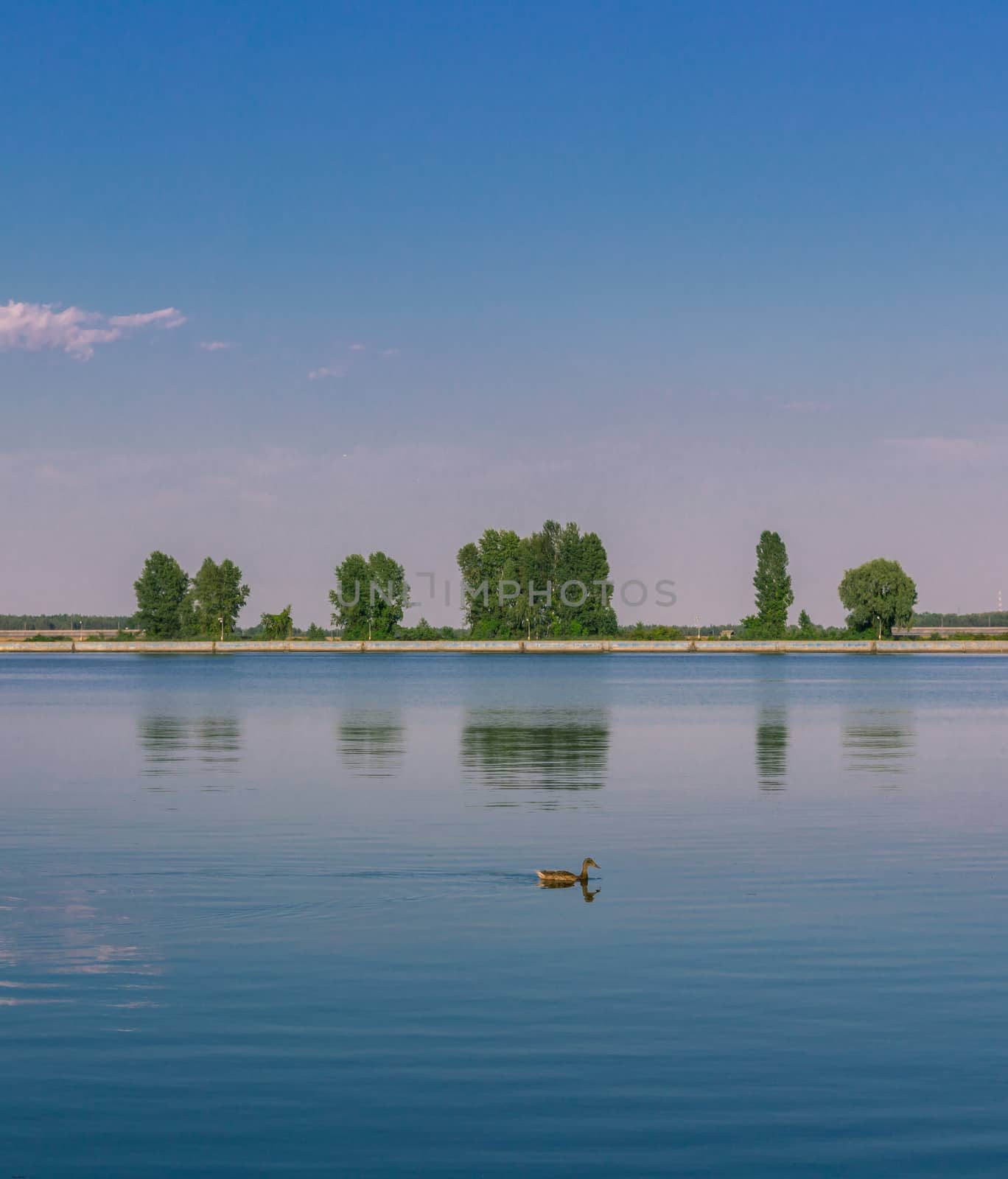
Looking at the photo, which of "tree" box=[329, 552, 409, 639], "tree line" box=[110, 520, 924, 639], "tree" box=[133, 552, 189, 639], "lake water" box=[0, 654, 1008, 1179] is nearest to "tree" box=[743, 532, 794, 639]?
"tree line" box=[110, 520, 924, 639]

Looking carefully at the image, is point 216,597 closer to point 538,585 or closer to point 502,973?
point 538,585

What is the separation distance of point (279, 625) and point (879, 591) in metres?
83.3

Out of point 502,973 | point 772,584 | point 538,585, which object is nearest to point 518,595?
point 538,585

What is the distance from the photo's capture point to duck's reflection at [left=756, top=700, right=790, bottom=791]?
28.0m

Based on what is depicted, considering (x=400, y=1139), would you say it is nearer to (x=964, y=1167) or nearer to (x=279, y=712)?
(x=964, y=1167)

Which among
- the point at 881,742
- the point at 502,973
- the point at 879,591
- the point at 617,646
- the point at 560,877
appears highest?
the point at 879,591

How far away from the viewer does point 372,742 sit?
126ft

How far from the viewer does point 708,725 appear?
45219 millimetres

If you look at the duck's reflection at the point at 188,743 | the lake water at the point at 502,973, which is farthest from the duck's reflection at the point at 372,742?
the duck's reflection at the point at 188,743

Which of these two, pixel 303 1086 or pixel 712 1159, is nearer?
pixel 712 1159

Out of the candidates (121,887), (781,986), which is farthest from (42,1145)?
(121,887)

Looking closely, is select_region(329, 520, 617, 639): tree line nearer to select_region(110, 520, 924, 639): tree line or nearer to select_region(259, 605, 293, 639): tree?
select_region(110, 520, 924, 639): tree line

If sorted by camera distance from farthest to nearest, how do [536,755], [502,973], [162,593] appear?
[162,593] → [536,755] → [502,973]

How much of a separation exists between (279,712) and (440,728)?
11536 mm
